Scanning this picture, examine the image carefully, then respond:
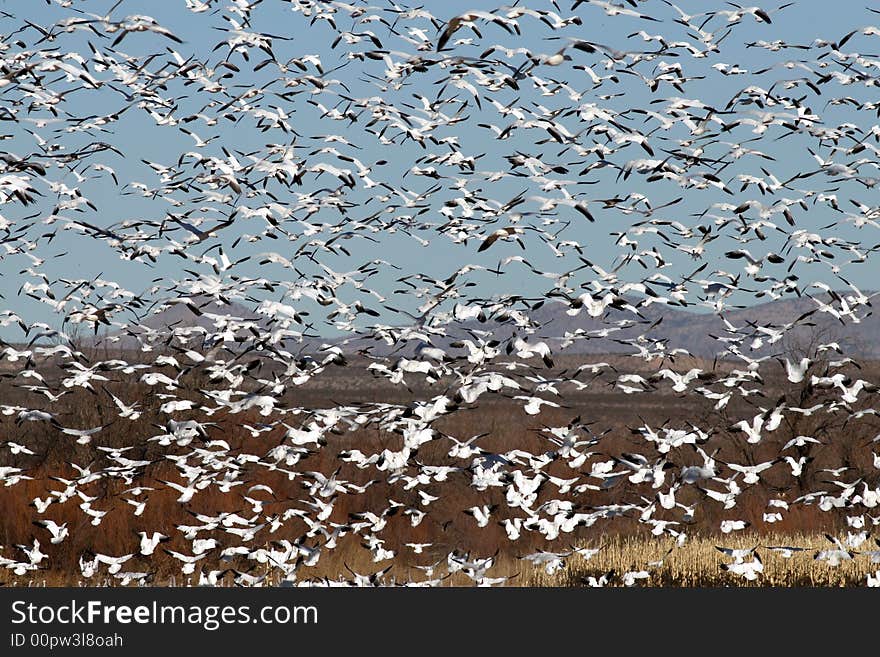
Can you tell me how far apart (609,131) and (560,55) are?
4.48 m

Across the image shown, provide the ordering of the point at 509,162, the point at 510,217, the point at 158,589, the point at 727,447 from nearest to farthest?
the point at 158,589, the point at 510,217, the point at 509,162, the point at 727,447

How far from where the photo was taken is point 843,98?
1989cm

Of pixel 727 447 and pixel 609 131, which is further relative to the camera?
pixel 727 447

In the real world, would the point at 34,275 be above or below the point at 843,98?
below

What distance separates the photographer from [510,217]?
1636cm

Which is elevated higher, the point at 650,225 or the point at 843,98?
the point at 843,98

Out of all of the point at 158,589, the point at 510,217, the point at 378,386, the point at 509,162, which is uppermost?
the point at 378,386

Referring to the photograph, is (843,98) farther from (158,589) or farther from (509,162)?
(158,589)

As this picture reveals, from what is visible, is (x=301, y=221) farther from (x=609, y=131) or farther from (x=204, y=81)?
(x=609, y=131)

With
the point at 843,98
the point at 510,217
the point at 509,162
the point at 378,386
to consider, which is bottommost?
the point at 510,217

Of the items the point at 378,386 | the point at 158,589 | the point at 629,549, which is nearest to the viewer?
the point at 158,589

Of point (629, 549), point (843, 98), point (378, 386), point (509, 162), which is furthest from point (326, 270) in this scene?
point (378, 386)

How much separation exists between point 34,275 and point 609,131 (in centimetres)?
992

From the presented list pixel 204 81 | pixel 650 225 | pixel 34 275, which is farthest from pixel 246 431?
pixel 650 225
